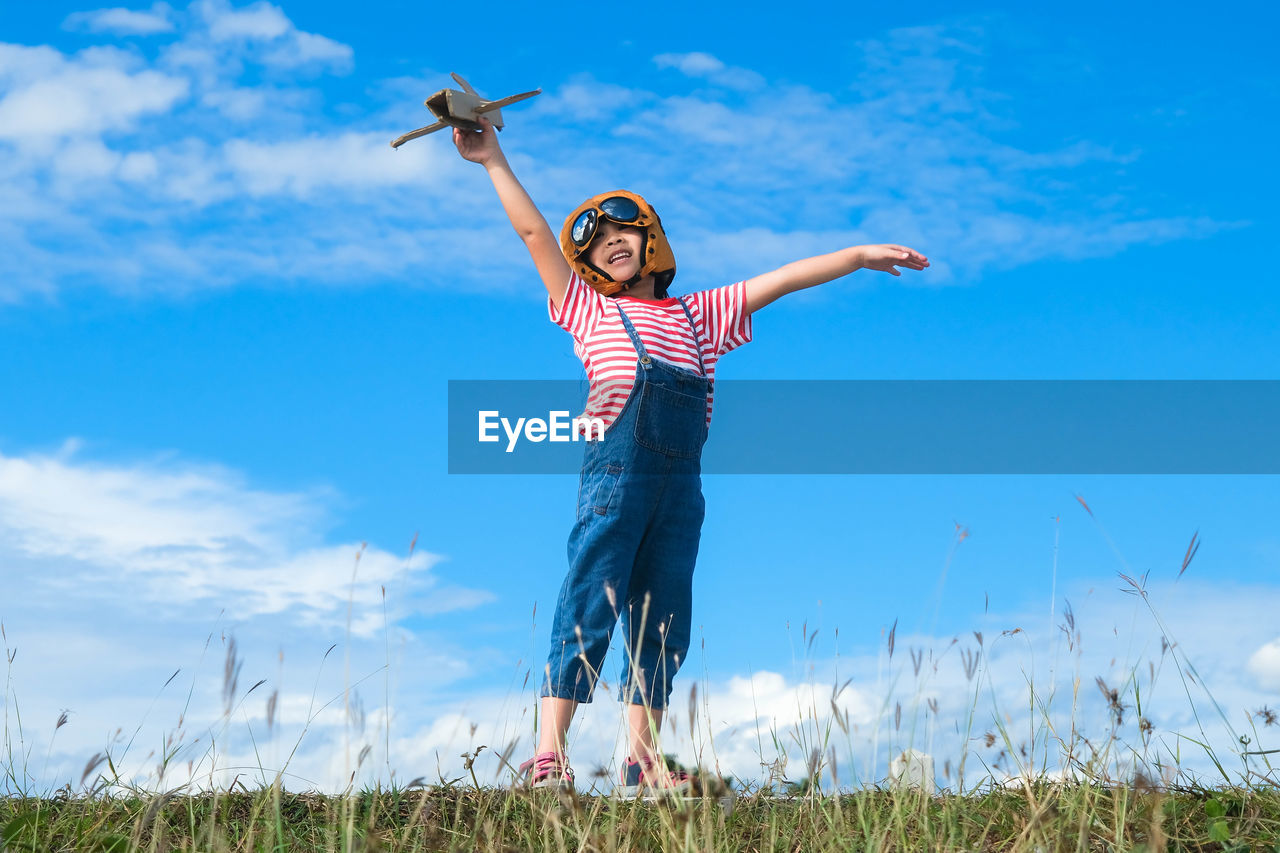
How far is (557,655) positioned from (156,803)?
6.04ft

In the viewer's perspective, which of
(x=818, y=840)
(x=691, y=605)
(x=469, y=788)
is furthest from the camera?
(x=691, y=605)

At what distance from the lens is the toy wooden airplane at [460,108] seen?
14.7ft

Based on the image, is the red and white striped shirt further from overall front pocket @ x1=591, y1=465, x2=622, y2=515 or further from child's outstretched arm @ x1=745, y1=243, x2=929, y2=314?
overall front pocket @ x1=591, y1=465, x2=622, y2=515

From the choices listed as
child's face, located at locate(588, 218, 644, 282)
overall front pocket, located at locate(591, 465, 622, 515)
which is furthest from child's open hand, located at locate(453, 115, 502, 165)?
overall front pocket, located at locate(591, 465, 622, 515)

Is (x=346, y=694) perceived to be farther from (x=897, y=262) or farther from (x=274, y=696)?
(x=897, y=262)

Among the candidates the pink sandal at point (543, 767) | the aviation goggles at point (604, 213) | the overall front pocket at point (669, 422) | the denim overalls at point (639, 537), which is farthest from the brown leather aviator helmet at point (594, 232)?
the pink sandal at point (543, 767)

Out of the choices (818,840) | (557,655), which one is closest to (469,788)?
(557,655)

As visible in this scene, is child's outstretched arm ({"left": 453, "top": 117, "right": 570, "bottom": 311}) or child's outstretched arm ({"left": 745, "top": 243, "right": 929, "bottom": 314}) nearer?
child's outstretched arm ({"left": 453, "top": 117, "right": 570, "bottom": 311})

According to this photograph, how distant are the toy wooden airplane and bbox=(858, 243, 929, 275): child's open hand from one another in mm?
1630

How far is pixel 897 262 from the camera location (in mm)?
4777

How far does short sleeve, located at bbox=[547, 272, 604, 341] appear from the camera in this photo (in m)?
4.56

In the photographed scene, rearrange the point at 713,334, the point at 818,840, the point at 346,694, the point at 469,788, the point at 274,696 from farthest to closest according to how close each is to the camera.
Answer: the point at 713,334, the point at 469,788, the point at 818,840, the point at 346,694, the point at 274,696

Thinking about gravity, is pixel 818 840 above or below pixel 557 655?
below

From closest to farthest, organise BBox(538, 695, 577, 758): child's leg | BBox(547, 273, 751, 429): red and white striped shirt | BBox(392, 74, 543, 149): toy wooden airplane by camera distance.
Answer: BBox(538, 695, 577, 758): child's leg < BBox(547, 273, 751, 429): red and white striped shirt < BBox(392, 74, 543, 149): toy wooden airplane
